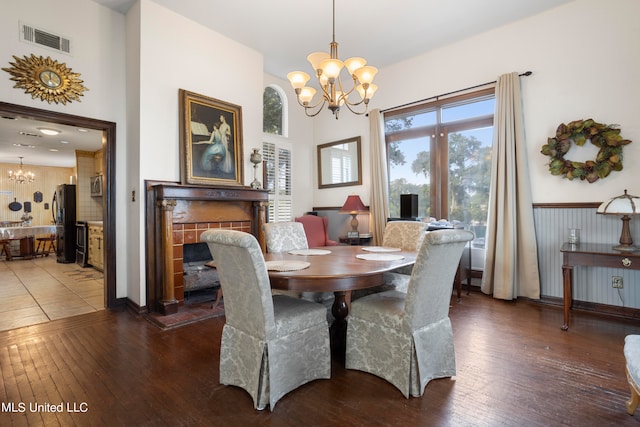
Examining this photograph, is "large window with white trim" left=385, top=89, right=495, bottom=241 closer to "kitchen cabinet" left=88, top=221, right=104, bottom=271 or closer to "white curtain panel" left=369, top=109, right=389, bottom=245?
"white curtain panel" left=369, top=109, right=389, bottom=245

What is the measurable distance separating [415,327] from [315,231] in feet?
10.0

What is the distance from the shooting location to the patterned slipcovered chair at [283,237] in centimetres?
287

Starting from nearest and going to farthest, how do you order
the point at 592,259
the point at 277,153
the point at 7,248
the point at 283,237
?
the point at 592,259, the point at 283,237, the point at 277,153, the point at 7,248

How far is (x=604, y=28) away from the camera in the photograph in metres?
3.14

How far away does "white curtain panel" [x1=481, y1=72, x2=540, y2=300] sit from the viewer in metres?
3.52

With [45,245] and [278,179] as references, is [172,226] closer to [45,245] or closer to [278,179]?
[278,179]

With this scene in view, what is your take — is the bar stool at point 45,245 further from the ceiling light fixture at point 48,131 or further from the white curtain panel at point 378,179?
the white curtain panel at point 378,179

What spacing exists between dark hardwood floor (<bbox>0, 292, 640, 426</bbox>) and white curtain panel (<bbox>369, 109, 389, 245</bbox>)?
2.11 metres

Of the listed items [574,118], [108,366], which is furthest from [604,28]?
[108,366]

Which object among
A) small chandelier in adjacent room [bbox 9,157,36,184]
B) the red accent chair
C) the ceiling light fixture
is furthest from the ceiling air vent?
small chandelier in adjacent room [bbox 9,157,36,184]

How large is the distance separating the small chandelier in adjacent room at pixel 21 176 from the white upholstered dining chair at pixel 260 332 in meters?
10.6

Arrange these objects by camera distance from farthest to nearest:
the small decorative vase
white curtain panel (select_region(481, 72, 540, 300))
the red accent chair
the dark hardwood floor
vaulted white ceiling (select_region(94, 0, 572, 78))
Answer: the red accent chair → the small decorative vase → white curtain panel (select_region(481, 72, 540, 300)) → vaulted white ceiling (select_region(94, 0, 572, 78)) → the dark hardwood floor

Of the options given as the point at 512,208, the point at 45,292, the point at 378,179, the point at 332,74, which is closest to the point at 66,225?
the point at 45,292

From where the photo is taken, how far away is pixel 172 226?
3.30m
